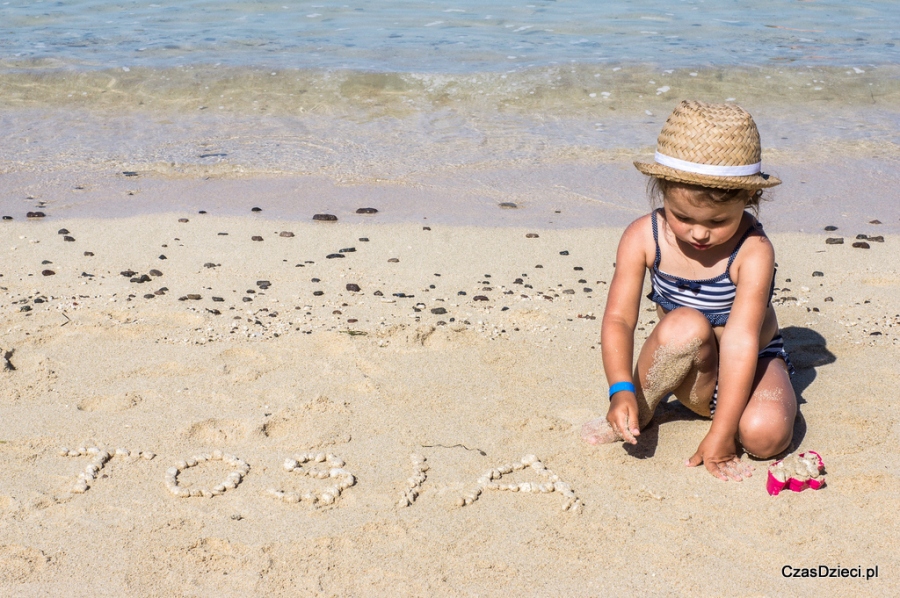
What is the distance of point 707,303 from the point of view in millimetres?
3107

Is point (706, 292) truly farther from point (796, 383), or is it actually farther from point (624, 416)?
point (796, 383)

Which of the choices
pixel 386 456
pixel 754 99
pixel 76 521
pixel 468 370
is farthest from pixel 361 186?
pixel 754 99

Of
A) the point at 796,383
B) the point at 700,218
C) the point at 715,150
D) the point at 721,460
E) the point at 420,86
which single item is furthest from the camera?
the point at 420,86

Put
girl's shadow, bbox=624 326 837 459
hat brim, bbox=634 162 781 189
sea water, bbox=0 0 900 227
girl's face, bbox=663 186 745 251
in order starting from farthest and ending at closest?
sea water, bbox=0 0 900 227, girl's shadow, bbox=624 326 837 459, girl's face, bbox=663 186 745 251, hat brim, bbox=634 162 781 189

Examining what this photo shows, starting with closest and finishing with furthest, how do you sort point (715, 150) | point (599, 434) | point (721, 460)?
point (715, 150)
point (721, 460)
point (599, 434)

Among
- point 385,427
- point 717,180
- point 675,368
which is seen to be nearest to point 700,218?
point 717,180

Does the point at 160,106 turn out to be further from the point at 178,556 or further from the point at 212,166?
the point at 178,556

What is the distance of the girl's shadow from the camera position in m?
3.11

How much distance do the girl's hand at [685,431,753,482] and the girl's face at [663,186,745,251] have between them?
64 centimetres

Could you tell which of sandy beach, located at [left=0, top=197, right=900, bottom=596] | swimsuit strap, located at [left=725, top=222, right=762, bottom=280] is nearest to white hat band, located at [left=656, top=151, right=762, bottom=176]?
swimsuit strap, located at [left=725, top=222, right=762, bottom=280]

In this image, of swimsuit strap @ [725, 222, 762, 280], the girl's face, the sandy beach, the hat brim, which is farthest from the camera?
swimsuit strap @ [725, 222, 762, 280]

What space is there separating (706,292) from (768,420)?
48cm

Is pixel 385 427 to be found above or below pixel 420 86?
below

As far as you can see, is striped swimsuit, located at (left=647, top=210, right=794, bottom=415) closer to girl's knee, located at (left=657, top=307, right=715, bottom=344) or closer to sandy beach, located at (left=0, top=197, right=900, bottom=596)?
girl's knee, located at (left=657, top=307, right=715, bottom=344)
